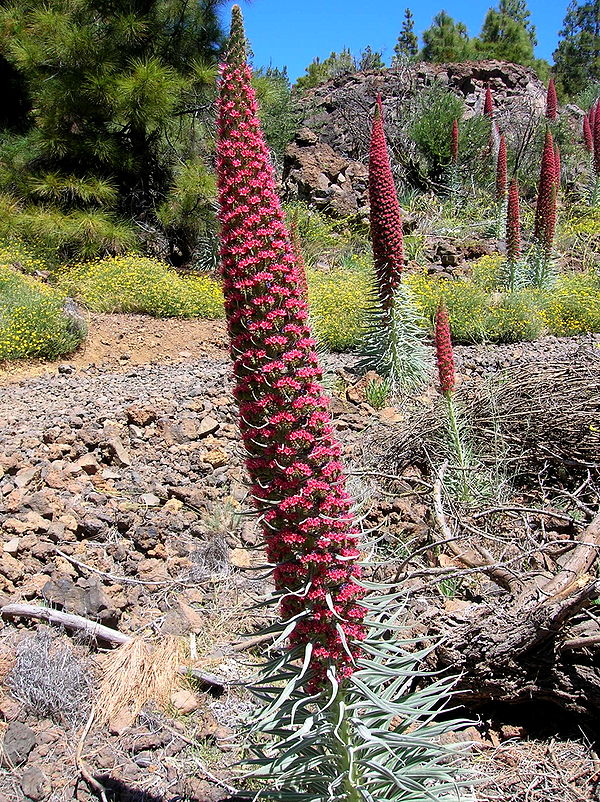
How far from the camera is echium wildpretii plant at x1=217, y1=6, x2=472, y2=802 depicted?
63.0 inches

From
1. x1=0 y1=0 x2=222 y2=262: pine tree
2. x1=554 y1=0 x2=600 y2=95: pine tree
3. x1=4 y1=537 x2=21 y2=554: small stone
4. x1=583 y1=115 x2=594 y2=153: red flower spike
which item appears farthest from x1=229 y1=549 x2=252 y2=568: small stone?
x1=554 y1=0 x2=600 y2=95: pine tree

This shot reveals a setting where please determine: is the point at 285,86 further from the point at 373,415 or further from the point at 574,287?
the point at 373,415

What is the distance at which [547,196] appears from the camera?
7625mm

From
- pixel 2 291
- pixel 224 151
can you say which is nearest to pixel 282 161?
pixel 2 291

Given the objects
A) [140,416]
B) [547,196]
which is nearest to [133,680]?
[140,416]

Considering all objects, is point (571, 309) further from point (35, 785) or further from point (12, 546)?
point (35, 785)

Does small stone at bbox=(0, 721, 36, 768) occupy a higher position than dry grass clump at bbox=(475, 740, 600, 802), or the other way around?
small stone at bbox=(0, 721, 36, 768)

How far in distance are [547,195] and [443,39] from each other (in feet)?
79.3

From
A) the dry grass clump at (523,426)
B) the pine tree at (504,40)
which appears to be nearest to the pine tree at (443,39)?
the pine tree at (504,40)

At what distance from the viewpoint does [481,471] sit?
397 cm

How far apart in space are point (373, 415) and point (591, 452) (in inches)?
66.7

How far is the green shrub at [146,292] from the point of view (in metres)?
9.23

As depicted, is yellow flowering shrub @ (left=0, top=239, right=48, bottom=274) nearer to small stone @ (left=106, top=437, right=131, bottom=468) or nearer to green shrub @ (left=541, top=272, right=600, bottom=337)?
small stone @ (left=106, top=437, right=131, bottom=468)

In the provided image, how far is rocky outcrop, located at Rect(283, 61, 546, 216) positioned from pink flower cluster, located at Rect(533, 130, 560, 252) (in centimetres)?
581
